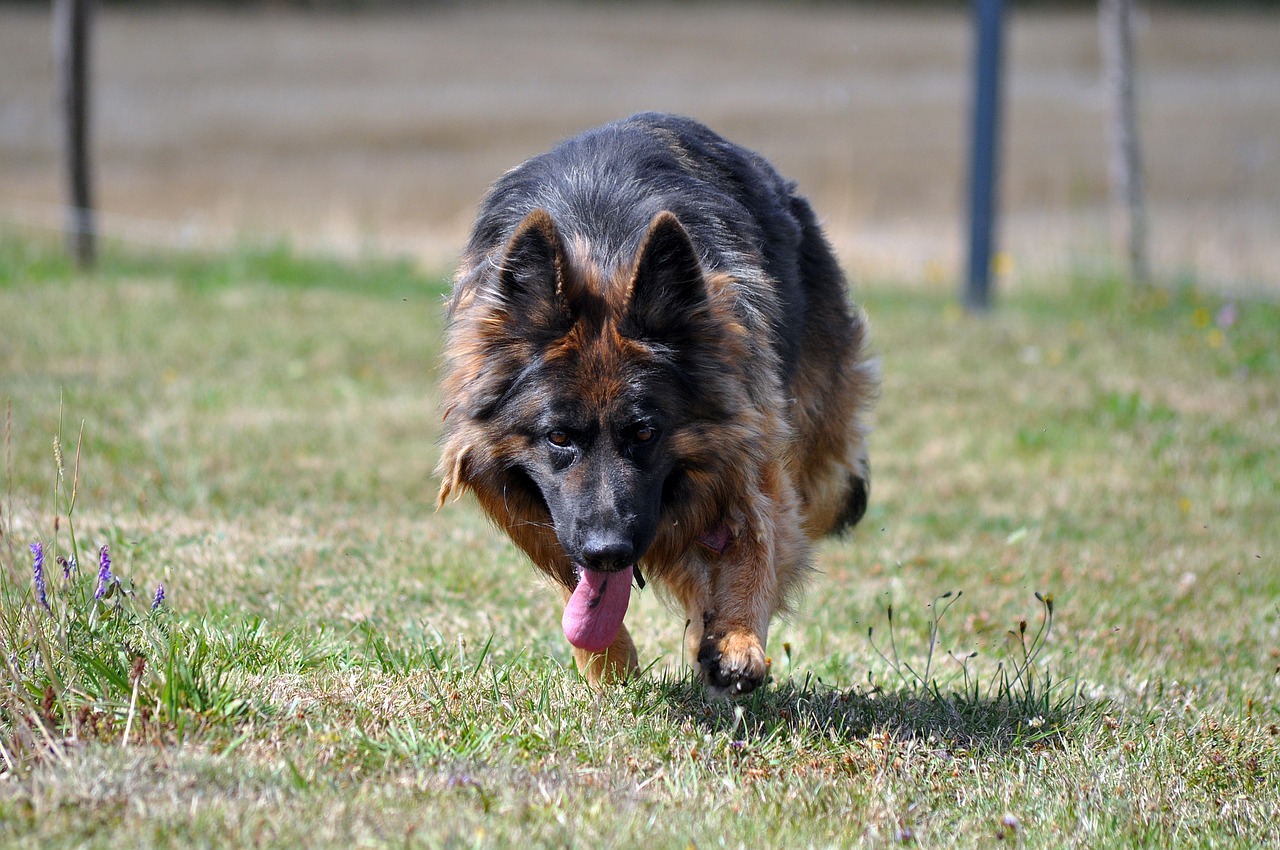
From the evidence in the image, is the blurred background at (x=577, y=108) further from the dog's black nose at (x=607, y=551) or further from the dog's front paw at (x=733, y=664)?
the dog's black nose at (x=607, y=551)

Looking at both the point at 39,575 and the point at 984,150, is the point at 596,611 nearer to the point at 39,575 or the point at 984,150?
the point at 39,575

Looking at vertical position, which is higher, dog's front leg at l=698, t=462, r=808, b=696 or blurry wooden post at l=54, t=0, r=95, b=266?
blurry wooden post at l=54, t=0, r=95, b=266

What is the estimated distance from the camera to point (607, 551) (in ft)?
11.1

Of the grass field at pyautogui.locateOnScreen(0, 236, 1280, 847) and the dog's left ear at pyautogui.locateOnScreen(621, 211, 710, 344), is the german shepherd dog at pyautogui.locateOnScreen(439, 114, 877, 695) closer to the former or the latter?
the dog's left ear at pyautogui.locateOnScreen(621, 211, 710, 344)

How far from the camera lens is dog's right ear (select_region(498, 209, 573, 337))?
358 centimetres

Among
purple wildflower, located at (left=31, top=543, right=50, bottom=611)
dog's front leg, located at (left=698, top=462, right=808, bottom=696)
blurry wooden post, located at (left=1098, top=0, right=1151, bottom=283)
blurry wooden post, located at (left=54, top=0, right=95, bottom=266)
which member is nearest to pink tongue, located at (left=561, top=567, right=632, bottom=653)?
dog's front leg, located at (left=698, top=462, right=808, bottom=696)

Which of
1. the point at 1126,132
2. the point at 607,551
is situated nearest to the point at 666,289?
the point at 607,551

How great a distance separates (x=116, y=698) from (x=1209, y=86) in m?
17.5

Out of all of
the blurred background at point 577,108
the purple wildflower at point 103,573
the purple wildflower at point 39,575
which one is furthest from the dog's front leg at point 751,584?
the blurred background at point 577,108

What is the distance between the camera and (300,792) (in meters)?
2.95

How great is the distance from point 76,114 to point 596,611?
1048cm

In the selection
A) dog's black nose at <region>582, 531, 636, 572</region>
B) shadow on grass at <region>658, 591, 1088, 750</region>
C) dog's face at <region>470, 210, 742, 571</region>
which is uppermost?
dog's face at <region>470, 210, 742, 571</region>

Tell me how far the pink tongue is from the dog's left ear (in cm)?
76

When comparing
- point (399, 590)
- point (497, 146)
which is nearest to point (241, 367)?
point (399, 590)
